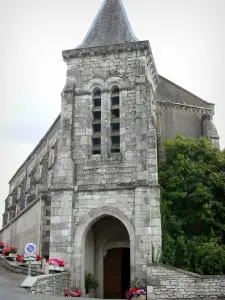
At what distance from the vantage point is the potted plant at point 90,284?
57.6 ft

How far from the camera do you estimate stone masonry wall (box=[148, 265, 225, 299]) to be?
15703 mm

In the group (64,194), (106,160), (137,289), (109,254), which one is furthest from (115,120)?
(137,289)

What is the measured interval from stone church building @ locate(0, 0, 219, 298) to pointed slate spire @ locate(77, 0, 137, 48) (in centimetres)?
5

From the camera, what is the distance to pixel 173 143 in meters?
20.0

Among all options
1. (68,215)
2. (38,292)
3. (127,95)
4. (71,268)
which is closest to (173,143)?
(127,95)

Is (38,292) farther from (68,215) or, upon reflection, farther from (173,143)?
(173,143)

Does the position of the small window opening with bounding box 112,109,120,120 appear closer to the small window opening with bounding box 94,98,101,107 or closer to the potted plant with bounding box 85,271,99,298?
the small window opening with bounding box 94,98,101,107

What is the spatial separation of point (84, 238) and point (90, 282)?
1835mm

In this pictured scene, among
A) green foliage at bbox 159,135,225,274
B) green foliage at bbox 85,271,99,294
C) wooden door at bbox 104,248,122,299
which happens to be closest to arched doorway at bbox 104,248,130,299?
wooden door at bbox 104,248,122,299

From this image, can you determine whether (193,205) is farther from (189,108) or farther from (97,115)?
(189,108)

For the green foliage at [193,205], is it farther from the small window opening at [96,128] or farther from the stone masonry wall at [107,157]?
the small window opening at [96,128]

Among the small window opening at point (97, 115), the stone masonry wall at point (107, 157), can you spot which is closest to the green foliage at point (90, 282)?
the stone masonry wall at point (107, 157)

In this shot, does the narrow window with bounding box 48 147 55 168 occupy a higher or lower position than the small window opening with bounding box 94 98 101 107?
lower

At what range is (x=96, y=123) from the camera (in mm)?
18984
